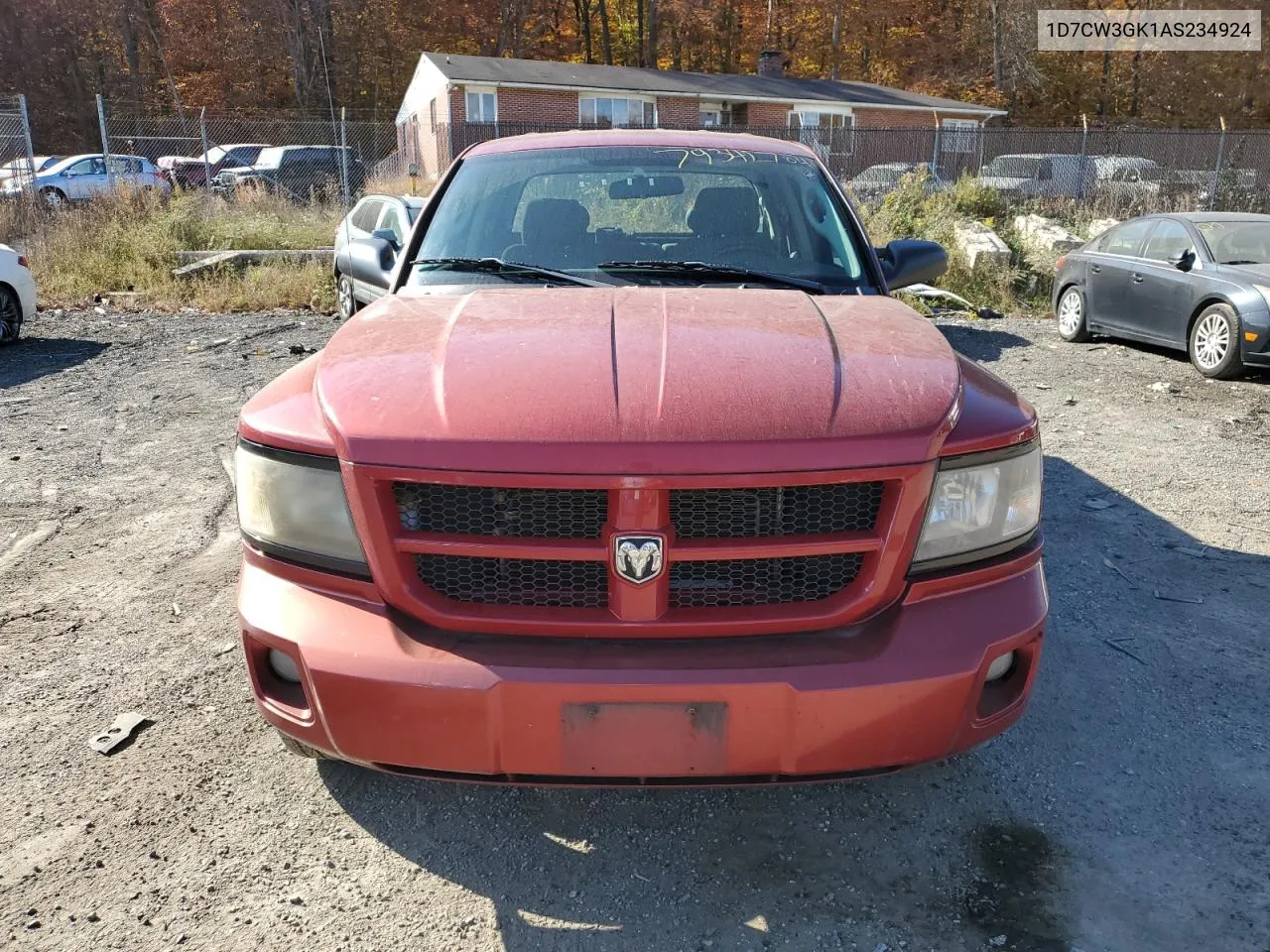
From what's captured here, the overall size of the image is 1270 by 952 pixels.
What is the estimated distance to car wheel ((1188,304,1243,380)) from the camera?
8.03 metres

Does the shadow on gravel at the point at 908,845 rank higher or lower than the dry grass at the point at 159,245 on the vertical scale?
lower

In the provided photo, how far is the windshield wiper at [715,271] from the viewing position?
10.0 feet

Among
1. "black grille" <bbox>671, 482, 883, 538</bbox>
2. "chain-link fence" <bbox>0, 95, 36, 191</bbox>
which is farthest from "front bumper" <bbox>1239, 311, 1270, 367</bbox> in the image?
"chain-link fence" <bbox>0, 95, 36, 191</bbox>

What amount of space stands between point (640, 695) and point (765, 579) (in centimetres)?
39

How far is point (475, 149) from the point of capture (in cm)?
379

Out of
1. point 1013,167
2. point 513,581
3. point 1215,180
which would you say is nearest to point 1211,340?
point 513,581

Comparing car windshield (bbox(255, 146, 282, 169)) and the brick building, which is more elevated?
the brick building

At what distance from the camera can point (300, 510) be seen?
2041 millimetres

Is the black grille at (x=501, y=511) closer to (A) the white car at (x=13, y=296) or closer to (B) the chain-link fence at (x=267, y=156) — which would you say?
(A) the white car at (x=13, y=296)

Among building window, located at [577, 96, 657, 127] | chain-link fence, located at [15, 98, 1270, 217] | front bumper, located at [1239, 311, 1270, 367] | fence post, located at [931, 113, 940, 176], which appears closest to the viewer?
front bumper, located at [1239, 311, 1270, 367]

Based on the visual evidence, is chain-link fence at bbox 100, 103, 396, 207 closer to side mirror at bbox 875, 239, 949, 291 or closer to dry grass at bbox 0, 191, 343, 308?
dry grass at bbox 0, 191, 343, 308

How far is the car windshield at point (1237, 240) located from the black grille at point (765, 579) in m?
8.53

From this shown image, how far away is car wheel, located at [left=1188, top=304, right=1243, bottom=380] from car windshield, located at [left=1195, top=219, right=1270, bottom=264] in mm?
665

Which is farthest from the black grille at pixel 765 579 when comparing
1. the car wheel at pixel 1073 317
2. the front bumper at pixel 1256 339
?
the car wheel at pixel 1073 317
